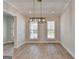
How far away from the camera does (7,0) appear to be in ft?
21.6

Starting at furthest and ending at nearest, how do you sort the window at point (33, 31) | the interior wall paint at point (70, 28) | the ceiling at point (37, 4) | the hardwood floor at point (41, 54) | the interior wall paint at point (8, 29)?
the window at point (33, 31) → the interior wall paint at point (8, 29) → the ceiling at point (37, 4) → the hardwood floor at point (41, 54) → the interior wall paint at point (70, 28)

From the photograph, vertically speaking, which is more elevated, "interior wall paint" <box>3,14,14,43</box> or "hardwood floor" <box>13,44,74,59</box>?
"interior wall paint" <box>3,14,14,43</box>

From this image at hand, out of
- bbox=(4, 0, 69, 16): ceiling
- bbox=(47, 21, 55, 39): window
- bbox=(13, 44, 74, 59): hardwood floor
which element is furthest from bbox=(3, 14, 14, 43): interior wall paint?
bbox=(13, 44, 74, 59): hardwood floor

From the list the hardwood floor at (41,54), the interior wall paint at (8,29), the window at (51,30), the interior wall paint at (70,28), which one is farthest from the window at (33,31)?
the interior wall paint at (70,28)

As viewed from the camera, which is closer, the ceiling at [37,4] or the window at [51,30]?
the ceiling at [37,4]

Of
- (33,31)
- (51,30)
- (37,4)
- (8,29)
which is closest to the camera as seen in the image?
(37,4)

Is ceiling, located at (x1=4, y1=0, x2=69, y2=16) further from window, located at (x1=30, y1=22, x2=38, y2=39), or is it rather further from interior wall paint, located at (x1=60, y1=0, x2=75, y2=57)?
window, located at (x1=30, y1=22, x2=38, y2=39)

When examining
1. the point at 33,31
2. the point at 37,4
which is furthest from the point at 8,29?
the point at 37,4

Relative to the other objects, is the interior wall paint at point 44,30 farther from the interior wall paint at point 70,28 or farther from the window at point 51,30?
the interior wall paint at point 70,28

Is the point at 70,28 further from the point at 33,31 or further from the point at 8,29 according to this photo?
the point at 8,29

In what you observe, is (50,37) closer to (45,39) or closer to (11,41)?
(45,39)

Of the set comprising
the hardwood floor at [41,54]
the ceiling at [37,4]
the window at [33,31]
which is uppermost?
the ceiling at [37,4]

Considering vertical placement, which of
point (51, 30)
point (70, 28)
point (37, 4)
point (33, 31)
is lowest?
point (33, 31)
